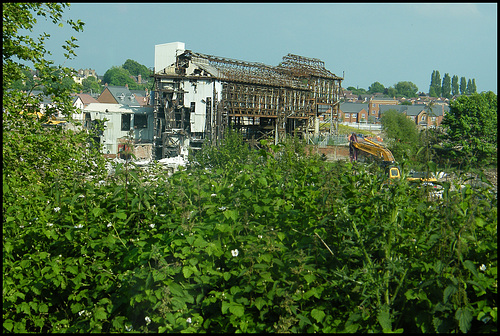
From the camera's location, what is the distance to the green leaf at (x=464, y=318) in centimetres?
336

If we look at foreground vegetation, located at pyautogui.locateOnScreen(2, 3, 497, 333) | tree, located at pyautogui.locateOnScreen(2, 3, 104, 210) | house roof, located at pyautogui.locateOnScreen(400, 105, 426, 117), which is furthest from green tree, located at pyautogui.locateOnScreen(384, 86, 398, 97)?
foreground vegetation, located at pyautogui.locateOnScreen(2, 3, 497, 333)

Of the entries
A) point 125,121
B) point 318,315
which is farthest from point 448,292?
point 125,121

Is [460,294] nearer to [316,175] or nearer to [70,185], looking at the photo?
[316,175]

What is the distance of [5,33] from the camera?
7.14 meters

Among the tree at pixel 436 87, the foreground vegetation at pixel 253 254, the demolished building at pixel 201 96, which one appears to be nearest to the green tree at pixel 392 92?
the tree at pixel 436 87

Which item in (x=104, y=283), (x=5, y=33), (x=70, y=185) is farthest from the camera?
(x=5, y=33)

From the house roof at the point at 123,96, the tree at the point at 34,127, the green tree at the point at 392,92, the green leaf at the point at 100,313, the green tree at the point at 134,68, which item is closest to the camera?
the green leaf at the point at 100,313

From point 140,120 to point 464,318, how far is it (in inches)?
1646

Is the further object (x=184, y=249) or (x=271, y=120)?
(x=271, y=120)

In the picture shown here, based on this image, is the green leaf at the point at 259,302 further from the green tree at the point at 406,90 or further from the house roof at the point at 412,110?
the green tree at the point at 406,90

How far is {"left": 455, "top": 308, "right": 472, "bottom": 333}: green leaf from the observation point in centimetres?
336

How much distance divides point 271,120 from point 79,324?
44072 mm

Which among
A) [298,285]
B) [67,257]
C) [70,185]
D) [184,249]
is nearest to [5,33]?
[70,185]

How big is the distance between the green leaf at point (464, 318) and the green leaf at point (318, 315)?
3.32ft
